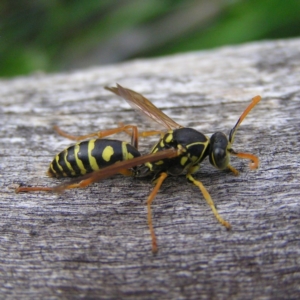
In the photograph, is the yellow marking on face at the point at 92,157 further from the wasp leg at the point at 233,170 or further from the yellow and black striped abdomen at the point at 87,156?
the wasp leg at the point at 233,170

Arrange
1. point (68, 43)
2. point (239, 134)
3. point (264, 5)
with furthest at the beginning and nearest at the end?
point (68, 43)
point (264, 5)
point (239, 134)

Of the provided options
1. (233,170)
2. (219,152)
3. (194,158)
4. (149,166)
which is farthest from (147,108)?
(233,170)

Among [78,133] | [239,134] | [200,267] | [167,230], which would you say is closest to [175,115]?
[239,134]

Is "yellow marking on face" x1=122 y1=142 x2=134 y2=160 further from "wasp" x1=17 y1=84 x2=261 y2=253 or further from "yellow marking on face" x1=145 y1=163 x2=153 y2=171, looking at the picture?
"yellow marking on face" x1=145 y1=163 x2=153 y2=171

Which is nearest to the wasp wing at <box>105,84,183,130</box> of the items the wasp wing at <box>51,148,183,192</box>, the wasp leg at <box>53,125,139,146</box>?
the wasp leg at <box>53,125,139,146</box>

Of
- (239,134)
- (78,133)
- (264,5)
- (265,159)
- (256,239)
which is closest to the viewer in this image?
(256,239)

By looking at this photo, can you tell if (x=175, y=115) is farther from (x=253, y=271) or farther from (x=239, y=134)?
(x=253, y=271)
